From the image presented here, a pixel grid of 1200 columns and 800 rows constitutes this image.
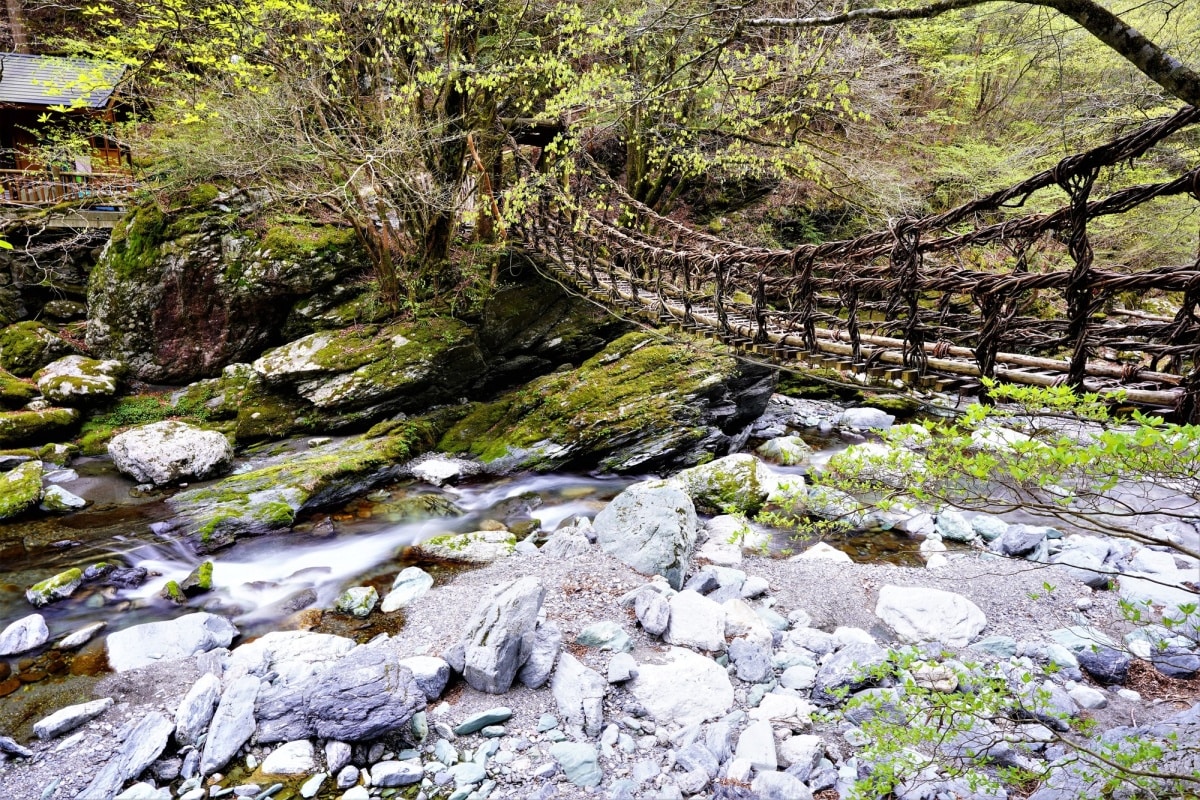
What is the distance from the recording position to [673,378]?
287 inches

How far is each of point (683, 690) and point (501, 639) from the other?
39.2 inches

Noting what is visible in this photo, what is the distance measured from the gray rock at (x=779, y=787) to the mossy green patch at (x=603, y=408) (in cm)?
450

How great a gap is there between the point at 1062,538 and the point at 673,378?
4.10 meters

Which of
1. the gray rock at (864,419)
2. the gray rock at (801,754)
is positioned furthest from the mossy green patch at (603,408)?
the gray rock at (801,754)

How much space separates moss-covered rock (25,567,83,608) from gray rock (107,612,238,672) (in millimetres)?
926

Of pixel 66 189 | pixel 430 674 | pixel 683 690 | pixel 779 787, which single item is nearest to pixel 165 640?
pixel 430 674

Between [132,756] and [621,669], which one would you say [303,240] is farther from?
[621,669]

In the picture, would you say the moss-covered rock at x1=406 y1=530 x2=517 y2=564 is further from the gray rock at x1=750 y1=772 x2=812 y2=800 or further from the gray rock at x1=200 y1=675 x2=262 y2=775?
the gray rock at x1=750 y1=772 x2=812 y2=800

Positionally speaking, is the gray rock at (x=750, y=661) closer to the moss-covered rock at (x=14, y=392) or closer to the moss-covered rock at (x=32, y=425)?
the moss-covered rock at (x=32, y=425)

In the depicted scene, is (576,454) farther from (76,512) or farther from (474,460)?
(76,512)

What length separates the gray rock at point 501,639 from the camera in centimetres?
306

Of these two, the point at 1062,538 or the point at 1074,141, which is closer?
the point at 1062,538

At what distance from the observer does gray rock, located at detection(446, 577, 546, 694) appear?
3059 mm

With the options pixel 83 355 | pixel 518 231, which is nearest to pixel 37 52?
pixel 83 355
